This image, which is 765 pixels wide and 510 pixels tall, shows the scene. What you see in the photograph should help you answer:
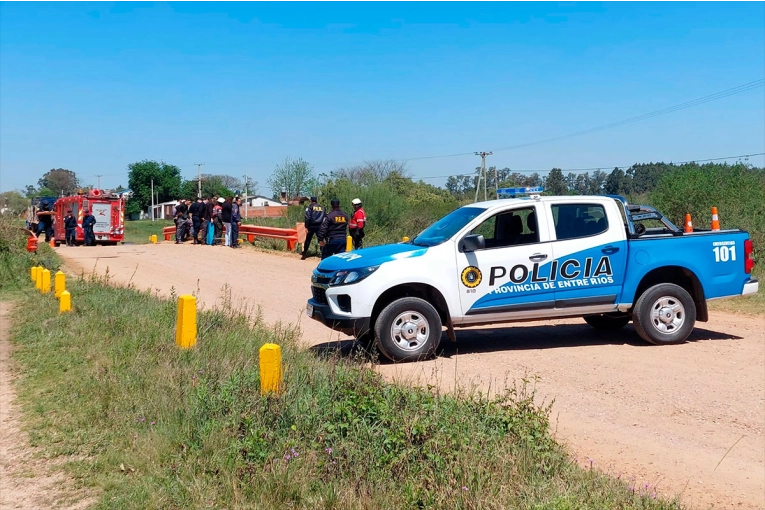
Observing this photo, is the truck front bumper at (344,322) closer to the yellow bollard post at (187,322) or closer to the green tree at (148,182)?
the yellow bollard post at (187,322)

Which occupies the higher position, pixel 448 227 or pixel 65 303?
pixel 448 227

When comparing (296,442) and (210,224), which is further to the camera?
(210,224)

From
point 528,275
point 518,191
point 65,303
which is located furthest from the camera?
point 65,303

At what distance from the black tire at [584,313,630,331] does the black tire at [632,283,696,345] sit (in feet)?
2.14

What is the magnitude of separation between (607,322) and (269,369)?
650 cm

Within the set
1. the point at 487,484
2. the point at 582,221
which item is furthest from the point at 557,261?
the point at 487,484

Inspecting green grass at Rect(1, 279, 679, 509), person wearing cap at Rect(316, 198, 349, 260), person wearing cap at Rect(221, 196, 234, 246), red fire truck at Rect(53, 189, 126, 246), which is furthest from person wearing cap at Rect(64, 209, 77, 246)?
green grass at Rect(1, 279, 679, 509)

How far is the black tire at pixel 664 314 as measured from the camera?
9875mm

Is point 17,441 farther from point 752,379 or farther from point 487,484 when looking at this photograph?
point 752,379

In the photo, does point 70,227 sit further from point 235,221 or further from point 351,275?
point 351,275

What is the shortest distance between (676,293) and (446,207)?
21.2 m

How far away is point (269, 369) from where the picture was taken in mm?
6133

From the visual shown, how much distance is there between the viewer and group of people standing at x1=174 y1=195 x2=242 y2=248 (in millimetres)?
26219

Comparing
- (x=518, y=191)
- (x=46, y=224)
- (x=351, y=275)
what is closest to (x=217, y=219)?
(x=46, y=224)
